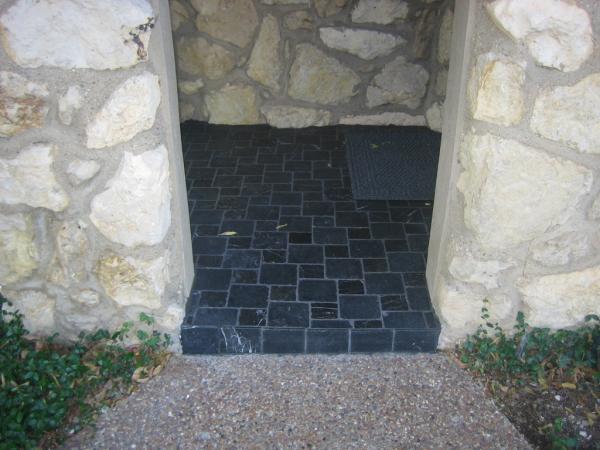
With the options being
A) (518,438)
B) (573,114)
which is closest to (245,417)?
(518,438)

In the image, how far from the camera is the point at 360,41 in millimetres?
4324

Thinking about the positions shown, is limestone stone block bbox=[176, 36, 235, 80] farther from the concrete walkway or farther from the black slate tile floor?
the concrete walkway

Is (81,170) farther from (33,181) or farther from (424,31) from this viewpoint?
(424,31)

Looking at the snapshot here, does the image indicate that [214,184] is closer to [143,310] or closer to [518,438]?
[143,310]

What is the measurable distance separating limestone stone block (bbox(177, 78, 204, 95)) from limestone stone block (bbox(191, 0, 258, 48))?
363 millimetres

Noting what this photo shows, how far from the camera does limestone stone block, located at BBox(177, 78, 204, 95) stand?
4516 millimetres

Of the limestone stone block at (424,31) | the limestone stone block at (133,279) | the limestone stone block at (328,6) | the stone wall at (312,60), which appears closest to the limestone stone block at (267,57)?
the stone wall at (312,60)

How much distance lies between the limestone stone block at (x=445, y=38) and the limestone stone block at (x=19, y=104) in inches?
113

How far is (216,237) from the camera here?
3363 millimetres

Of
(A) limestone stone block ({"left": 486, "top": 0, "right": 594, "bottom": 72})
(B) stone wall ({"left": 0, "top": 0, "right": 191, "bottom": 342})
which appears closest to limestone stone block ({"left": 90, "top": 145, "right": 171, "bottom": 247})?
(B) stone wall ({"left": 0, "top": 0, "right": 191, "bottom": 342})

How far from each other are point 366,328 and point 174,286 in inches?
34.8

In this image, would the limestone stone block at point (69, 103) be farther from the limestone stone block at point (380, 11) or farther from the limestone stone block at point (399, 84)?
the limestone stone block at point (399, 84)

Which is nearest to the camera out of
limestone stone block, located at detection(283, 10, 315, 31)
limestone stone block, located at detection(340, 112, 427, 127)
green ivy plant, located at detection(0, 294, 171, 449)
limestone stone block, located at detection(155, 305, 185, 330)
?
green ivy plant, located at detection(0, 294, 171, 449)

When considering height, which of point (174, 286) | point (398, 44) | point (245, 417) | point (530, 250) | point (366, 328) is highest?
point (398, 44)
